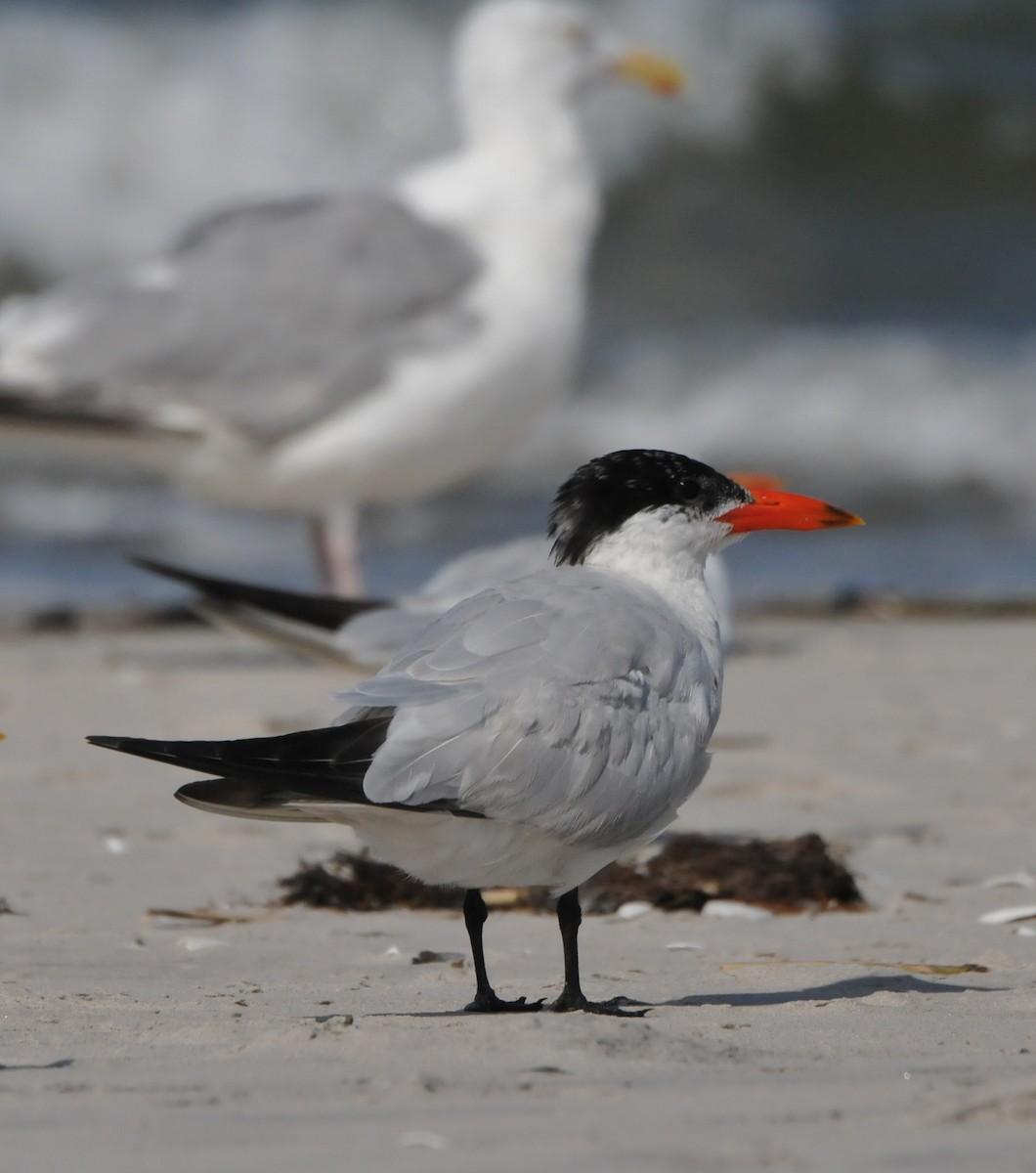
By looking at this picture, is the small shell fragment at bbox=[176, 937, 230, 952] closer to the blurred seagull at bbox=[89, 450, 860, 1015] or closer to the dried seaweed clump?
the blurred seagull at bbox=[89, 450, 860, 1015]

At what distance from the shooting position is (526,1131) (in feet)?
6.23

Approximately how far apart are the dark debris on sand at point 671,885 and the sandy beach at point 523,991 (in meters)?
0.06

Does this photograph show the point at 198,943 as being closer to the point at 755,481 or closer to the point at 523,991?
the point at 523,991

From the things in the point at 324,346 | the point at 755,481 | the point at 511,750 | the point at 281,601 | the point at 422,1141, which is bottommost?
the point at 422,1141

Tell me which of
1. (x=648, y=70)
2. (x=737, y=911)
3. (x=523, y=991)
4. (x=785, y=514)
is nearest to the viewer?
(x=523, y=991)

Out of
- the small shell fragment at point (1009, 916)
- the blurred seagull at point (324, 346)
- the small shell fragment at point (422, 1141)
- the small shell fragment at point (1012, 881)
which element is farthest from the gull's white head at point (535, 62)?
the small shell fragment at point (422, 1141)

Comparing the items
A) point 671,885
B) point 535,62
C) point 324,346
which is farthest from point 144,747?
point 535,62

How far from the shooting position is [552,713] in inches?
104

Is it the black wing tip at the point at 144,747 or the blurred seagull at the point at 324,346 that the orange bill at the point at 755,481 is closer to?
the blurred seagull at the point at 324,346

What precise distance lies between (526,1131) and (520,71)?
592 cm

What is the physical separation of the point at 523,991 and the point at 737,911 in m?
0.74

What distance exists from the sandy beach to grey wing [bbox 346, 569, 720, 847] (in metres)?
0.29

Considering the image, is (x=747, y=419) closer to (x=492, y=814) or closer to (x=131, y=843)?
(x=131, y=843)

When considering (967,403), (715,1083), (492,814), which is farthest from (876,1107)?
(967,403)
